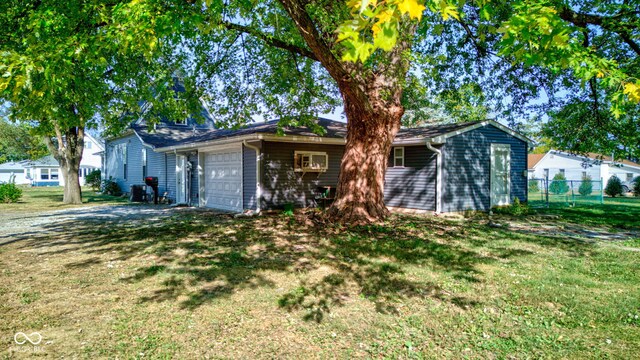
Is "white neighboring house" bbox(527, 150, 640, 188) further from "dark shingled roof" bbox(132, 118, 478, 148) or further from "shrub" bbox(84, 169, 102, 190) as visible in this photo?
"shrub" bbox(84, 169, 102, 190)

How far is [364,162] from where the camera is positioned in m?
10.1

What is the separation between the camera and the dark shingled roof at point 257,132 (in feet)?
44.9

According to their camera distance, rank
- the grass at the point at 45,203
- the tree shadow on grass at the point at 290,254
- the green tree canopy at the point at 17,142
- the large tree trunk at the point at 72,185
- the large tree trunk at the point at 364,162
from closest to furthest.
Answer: the tree shadow on grass at the point at 290,254 → the large tree trunk at the point at 364,162 → the grass at the point at 45,203 → the large tree trunk at the point at 72,185 → the green tree canopy at the point at 17,142

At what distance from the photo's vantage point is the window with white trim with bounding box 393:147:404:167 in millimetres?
14477

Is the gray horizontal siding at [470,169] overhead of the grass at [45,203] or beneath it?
overhead

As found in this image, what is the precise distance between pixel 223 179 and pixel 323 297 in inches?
434

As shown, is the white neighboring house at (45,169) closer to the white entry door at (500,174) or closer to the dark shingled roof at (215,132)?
the dark shingled roof at (215,132)

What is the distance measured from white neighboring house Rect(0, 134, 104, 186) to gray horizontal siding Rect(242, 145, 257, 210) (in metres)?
35.9

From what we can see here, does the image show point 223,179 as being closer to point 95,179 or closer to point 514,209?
point 514,209

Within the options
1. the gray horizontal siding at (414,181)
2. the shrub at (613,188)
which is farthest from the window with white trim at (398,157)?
the shrub at (613,188)

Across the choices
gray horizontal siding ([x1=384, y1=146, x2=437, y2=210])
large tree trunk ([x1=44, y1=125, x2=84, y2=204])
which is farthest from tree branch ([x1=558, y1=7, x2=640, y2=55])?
large tree trunk ([x1=44, y1=125, x2=84, y2=204])

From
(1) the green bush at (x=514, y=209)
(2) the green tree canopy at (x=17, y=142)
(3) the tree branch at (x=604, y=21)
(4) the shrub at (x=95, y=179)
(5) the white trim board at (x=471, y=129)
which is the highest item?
(2) the green tree canopy at (x=17, y=142)

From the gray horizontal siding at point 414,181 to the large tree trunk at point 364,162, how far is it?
12.1 feet

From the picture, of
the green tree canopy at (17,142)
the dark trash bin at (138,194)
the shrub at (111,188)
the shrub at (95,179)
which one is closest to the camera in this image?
the dark trash bin at (138,194)
